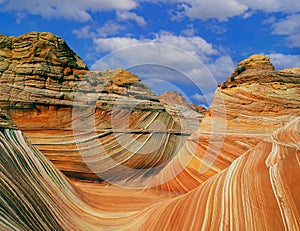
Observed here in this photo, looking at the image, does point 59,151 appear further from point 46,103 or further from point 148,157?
point 148,157

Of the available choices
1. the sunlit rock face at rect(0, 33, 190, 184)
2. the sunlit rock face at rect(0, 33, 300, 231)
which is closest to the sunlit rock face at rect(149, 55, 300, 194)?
the sunlit rock face at rect(0, 33, 300, 231)

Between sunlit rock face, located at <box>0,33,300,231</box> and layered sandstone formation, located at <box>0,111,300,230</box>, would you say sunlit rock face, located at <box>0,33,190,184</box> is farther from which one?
layered sandstone formation, located at <box>0,111,300,230</box>

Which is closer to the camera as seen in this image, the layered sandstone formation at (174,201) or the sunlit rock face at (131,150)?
the layered sandstone formation at (174,201)

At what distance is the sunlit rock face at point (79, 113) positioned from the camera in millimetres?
7812

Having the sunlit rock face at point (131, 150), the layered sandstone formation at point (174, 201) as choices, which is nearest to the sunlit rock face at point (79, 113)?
the sunlit rock face at point (131, 150)

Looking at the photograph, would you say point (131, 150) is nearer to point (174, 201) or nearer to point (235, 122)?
point (235, 122)

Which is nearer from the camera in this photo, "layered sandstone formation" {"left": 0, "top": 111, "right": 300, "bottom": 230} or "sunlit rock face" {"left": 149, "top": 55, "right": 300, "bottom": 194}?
"layered sandstone formation" {"left": 0, "top": 111, "right": 300, "bottom": 230}

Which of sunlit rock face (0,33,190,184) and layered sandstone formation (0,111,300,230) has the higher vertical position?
sunlit rock face (0,33,190,184)

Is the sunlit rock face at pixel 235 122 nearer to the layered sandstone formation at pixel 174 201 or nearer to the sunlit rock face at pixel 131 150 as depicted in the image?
the sunlit rock face at pixel 131 150

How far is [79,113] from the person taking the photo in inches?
330

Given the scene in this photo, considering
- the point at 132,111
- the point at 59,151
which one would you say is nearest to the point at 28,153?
the point at 59,151

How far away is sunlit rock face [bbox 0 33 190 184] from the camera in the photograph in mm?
7812

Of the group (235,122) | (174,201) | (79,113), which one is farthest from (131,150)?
(174,201)

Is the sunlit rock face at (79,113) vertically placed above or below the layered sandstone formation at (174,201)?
above
